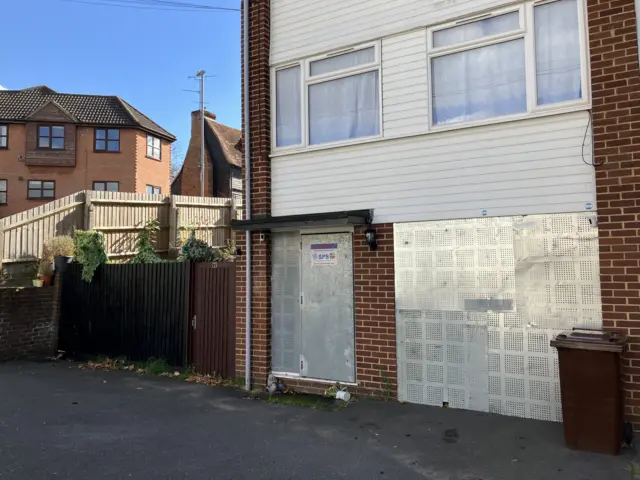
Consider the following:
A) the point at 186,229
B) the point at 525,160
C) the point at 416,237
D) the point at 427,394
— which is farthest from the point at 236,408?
the point at 186,229

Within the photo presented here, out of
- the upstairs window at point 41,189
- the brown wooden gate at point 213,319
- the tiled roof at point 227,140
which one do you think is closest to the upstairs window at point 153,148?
the tiled roof at point 227,140

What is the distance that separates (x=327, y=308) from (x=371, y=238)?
127 centimetres

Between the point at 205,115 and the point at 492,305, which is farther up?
the point at 205,115

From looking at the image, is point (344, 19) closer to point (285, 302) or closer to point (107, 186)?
point (285, 302)

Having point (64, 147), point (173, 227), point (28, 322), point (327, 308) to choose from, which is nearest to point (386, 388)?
point (327, 308)

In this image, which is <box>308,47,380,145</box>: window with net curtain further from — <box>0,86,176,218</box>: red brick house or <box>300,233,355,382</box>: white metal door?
<box>0,86,176,218</box>: red brick house

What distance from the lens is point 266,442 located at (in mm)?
5027

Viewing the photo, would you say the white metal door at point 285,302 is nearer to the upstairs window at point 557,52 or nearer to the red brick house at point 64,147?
the upstairs window at point 557,52

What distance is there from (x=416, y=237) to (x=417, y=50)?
7.97 feet

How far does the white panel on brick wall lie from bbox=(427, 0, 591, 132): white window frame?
0.09 metres

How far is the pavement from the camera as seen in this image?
430cm

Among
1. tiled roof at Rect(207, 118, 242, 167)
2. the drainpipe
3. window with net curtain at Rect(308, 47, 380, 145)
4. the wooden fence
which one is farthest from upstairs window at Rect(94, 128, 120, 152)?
window with net curtain at Rect(308, 47, 380, 145)

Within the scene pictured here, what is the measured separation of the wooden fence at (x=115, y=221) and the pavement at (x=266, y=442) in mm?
8138

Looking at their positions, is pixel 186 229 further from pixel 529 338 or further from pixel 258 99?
pixel 529 338
